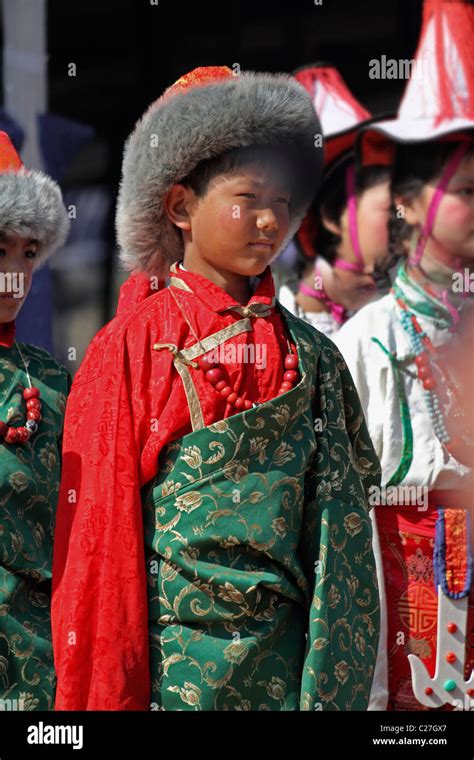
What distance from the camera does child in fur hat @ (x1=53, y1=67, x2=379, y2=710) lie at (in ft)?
9.67

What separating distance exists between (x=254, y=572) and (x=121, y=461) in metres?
0.34

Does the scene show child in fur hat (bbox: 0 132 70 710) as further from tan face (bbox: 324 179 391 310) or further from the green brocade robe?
tan face (bbox: 324 179 391 310)

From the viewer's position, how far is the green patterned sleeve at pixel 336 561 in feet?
9.82

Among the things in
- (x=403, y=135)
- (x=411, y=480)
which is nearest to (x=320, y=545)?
(x=411, y=480)

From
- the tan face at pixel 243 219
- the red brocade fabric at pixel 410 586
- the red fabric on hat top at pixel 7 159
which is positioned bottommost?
the red brocade fabric at pixel 410 586

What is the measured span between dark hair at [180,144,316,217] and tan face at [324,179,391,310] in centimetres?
236

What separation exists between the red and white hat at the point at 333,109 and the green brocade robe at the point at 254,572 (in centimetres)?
285

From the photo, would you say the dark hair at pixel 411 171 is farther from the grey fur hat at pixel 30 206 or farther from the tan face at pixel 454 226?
the grey fur hat at pixel 30 206

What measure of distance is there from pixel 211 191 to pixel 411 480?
161 centimetres

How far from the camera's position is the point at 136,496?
3.00 m

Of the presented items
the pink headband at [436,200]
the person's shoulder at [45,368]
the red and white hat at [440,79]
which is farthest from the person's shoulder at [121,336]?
the red and white hat at [440,79]

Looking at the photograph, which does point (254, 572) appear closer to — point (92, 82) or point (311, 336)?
point (311, 336)

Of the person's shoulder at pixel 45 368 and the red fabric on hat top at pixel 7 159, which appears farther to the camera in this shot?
the red fabric on hat top at pixel 7 159

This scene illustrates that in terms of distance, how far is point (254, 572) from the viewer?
297cm
